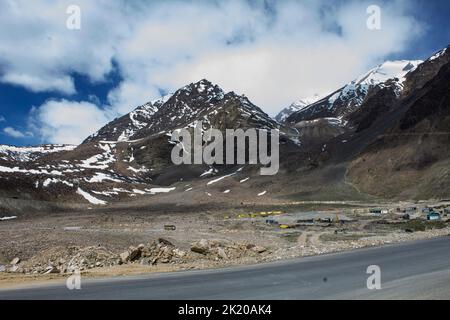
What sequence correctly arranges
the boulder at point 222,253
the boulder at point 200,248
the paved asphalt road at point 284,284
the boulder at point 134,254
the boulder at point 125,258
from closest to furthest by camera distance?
the paved asphalt road at point 284,284 → the boulder at point 125,258 → the boulder at point 134,254 → the boulder at point 222,253 → the boulder at point 200,248

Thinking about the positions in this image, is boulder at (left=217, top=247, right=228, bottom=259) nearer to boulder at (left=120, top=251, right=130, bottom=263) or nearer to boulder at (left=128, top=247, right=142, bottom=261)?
boulder at (left=128, top=247, right=142, bottom=261)

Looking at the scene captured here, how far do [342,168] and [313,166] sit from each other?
17072 millimetres

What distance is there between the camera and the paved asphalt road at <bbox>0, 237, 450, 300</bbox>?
14.8 m

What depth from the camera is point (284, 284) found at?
17266 millimetres

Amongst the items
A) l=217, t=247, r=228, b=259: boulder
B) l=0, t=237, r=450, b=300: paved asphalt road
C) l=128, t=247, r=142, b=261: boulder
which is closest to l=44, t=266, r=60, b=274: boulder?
l=128, t=247, r=142, b=261: boulder

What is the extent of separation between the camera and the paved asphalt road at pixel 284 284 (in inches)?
583

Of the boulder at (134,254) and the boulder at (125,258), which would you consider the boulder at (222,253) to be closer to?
the boulder at (134,254)

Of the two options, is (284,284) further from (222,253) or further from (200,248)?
(200,248)

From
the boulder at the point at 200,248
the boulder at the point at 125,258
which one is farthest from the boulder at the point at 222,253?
the boulder at the point at 125,258

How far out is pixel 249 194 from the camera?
6447 inches

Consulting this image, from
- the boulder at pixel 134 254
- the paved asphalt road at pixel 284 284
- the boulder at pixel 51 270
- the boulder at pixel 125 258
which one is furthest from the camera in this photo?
the boulder at pixel 134 254

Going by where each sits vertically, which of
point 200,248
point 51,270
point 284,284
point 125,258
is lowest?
point 51,270

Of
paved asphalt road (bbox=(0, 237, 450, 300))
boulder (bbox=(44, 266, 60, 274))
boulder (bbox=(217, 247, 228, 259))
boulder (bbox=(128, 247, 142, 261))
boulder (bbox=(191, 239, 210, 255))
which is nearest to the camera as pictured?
paved asphalt road (bbox=(0, 237, 450, 300))

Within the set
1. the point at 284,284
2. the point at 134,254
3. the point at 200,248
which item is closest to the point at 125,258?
the point at 134,254
